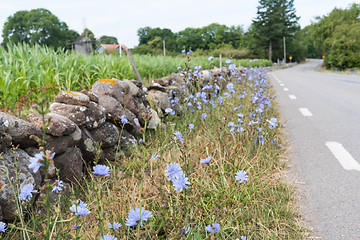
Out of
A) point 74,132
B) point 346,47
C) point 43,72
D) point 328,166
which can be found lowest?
point 328,166

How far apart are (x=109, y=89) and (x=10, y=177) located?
173cm

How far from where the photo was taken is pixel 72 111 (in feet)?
8.48

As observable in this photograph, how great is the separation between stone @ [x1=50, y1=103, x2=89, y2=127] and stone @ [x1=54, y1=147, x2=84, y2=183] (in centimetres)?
28

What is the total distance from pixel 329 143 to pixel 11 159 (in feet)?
12.4

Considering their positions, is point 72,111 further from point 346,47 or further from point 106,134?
point 346,47

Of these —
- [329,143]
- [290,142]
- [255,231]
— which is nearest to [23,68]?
[255,231]

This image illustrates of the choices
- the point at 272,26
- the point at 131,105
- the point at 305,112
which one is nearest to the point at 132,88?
the point at 131,105

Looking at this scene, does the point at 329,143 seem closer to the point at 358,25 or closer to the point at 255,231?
the point at 255,231

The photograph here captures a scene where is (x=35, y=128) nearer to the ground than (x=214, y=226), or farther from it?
farther from it

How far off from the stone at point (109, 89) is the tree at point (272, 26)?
56.9 metres

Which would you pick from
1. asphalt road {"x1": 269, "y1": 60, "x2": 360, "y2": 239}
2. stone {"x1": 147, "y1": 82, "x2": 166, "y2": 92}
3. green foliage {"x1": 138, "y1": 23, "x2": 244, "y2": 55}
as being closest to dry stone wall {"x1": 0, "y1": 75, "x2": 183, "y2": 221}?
stone {"x1": 147, "y1": 82, "x2": 166, "y2": 92}

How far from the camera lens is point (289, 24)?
6062 centimetres

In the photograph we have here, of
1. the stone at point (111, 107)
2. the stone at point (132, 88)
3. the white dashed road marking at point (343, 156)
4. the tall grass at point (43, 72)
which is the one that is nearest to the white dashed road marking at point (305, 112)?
the white dashed road marking at point (343, 156)

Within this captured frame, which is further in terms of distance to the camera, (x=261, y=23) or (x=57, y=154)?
(x=261, y=23)
